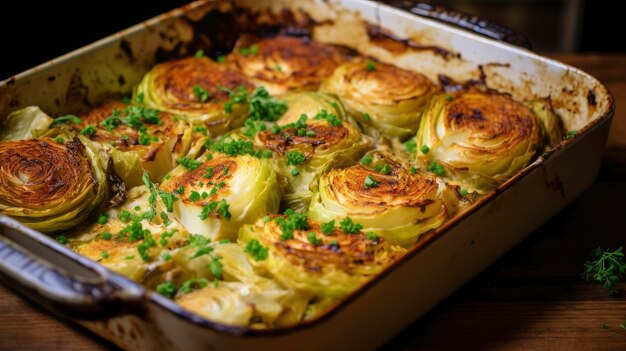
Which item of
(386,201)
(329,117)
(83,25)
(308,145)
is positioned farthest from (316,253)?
(83,25)

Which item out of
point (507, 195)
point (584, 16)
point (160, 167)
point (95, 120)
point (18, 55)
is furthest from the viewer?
point (584, 16)

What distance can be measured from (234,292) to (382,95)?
1.40m

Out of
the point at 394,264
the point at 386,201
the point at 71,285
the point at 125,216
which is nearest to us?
the point at 71,285

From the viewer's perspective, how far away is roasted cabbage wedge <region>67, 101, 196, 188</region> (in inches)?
116

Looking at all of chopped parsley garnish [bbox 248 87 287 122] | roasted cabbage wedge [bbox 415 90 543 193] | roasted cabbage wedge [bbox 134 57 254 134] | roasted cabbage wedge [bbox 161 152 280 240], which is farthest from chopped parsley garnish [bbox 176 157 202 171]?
roasted cabbage wedge [bbox 415 90 543 193]

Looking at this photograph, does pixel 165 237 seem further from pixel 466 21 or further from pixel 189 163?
pixel 466 21

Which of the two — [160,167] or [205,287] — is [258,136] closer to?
[160,167]

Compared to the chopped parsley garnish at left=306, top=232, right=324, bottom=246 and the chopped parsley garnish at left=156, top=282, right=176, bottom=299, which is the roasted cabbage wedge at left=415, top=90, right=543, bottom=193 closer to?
the chopped parsley garnish at left=306, top=232, right=324, bottom=246

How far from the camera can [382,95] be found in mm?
3367

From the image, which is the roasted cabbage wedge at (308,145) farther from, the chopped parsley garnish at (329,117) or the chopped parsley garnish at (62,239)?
the chopped parsley garnish at (62,239)

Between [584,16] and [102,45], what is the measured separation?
3.90 m

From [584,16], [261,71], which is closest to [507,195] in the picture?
[261,71]

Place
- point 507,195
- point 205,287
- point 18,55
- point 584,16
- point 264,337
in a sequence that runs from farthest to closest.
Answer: point 584,16 → point 18,55 → point 507,195 → point 205,287 → point 264,337

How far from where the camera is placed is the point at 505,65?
3.39 metres
